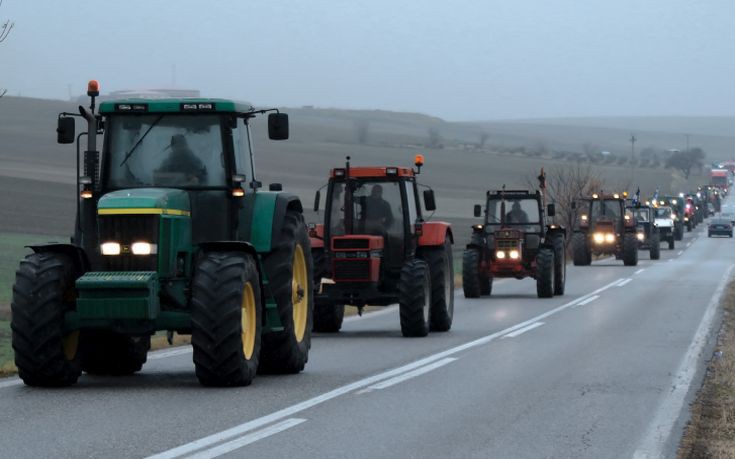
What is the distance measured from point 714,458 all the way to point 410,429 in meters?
2.26

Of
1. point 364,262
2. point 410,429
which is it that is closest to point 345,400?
point 410,429

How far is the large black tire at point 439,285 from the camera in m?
22.1

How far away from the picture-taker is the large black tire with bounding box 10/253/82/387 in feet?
42.8

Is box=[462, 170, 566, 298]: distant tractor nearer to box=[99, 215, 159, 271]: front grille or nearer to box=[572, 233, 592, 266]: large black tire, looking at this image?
box=[572, 233, 592, 266]: large black tire

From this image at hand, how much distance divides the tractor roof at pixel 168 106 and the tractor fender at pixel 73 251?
161cm

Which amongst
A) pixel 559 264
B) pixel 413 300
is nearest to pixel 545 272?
pixel 559 264

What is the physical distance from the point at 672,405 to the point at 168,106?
5.55m

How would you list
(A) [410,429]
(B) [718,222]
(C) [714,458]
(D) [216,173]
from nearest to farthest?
(C) [714,458] → (A) [410,429] → (D) [216,173] → (B) [718,222]

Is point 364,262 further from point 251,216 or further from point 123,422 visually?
point 123,422

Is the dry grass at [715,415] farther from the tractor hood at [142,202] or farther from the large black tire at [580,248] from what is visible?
the large black tire at [580,248]

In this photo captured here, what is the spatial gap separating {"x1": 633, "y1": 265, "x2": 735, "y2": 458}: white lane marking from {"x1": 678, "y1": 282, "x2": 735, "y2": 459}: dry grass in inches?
5.8

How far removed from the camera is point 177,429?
10648 millimetres

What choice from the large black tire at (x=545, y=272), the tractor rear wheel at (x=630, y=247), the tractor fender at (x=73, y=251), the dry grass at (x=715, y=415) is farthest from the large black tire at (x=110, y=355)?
the tractor rear wheel at (x=630, y=247)

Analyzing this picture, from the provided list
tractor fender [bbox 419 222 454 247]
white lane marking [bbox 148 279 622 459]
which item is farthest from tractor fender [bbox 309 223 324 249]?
white lane marking [bbox 148 279 622 459]
